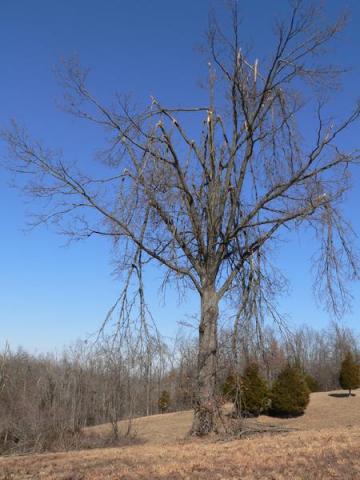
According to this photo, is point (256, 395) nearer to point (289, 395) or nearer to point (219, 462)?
point (289, 395)

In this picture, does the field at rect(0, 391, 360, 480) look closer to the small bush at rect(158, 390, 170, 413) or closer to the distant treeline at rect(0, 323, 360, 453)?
the distant treeline at rect(0, 323, 360, 453)

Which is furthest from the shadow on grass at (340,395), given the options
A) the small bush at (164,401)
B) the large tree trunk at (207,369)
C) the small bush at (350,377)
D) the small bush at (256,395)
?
the large tree trunk at (207,369)

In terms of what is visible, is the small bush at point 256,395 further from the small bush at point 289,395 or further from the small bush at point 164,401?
the small bush at point 164,401

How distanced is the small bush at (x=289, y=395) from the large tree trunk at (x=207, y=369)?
53.4 feet

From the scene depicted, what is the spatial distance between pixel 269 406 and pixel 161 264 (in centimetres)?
1708

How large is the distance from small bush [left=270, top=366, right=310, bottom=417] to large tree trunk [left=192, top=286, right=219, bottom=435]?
53.4 feet

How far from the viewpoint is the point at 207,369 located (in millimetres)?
11289

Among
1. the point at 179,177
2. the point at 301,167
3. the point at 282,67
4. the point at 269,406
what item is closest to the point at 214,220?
the point at 179,177

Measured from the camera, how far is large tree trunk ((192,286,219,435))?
11.2m

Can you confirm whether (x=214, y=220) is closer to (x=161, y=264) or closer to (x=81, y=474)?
(x=161, y=264)

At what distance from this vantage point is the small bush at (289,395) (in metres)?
26.5

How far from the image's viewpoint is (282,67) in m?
12.2

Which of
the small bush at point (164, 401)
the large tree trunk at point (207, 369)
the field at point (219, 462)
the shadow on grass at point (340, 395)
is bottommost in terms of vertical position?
the field at point (219, 462)

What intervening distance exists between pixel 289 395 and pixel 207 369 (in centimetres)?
1679
